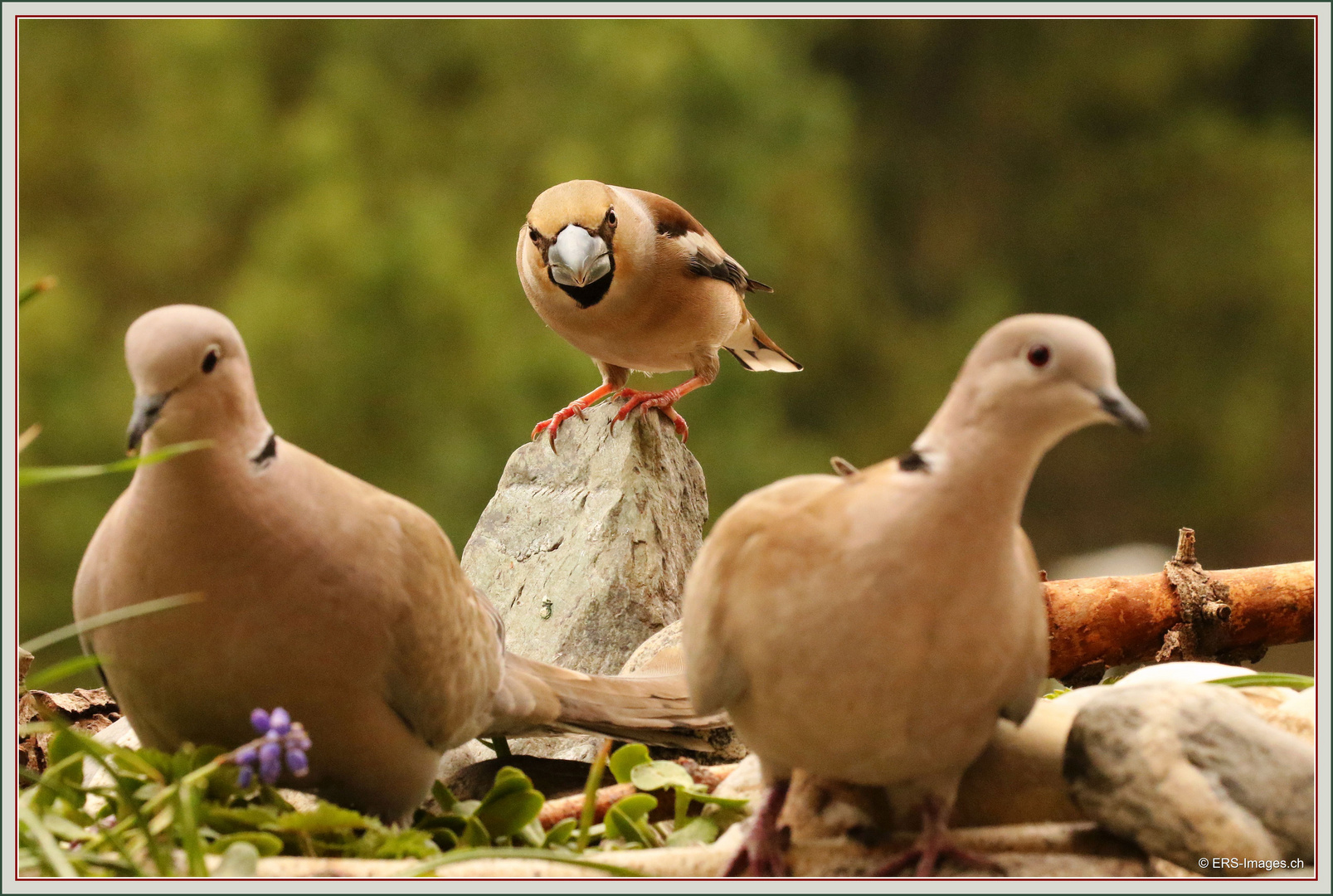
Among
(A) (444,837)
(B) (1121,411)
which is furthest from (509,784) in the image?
(B) (1121,411)

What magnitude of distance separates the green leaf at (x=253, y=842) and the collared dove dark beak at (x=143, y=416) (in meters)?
0.51

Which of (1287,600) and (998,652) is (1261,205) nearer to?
(1287,600)

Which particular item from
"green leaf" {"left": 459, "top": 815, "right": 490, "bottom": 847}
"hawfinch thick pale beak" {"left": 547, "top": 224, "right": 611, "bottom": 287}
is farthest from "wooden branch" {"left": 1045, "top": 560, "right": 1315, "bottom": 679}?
"green leaf" {"left": 459, "top": 815, "right": 490, "bottom": 847}

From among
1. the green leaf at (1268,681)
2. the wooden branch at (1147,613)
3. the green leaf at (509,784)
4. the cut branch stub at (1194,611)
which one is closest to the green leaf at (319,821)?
the green leaf at (509,784)

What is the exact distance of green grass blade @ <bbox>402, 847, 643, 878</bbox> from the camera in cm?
155

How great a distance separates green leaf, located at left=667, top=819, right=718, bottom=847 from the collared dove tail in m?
0.19

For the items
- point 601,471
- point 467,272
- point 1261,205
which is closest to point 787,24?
point 467,272

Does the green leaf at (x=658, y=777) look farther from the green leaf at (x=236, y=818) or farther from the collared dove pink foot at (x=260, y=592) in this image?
the green leaf at (x=236, y=818)

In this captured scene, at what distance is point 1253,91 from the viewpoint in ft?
22.4

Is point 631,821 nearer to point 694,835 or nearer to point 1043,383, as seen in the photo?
point 694,835

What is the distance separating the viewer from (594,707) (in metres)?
2.18

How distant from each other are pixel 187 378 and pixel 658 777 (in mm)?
978

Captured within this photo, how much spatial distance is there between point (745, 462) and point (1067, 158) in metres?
2.83

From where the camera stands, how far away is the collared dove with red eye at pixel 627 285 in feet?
9.19
